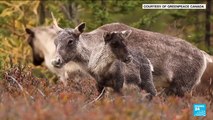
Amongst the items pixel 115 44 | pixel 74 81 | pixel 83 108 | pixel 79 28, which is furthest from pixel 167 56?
pixel 83 108

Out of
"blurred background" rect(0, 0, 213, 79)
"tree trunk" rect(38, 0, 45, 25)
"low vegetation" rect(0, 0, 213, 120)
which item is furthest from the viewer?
"tree trunk" rect(38, 0, 45, 25)

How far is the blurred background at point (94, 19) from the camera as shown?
2120 cm

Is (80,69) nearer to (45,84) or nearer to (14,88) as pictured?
(45,84)

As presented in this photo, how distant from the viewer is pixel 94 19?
2173 cm

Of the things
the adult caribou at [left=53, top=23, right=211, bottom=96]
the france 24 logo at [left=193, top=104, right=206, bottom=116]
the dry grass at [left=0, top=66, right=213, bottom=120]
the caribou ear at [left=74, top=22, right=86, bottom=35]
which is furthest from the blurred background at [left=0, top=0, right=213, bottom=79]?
the france 24 logo at [left=193, top=104, right=206, bottom=116]

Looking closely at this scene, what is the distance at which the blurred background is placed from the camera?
69.6 feet

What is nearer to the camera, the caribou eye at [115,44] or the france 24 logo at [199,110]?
the france 24 logo at [199,110]

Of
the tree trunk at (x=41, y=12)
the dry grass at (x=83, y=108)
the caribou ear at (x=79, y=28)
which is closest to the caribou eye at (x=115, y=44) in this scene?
the dry grass at (x=83, y=108)

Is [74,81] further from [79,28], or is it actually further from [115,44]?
[115,44]

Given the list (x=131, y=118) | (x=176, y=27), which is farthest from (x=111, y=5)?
(x=131, y=118)

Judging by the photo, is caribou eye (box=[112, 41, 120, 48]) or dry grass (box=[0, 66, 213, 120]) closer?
dry grass (box=[0, 66, 213, 120])

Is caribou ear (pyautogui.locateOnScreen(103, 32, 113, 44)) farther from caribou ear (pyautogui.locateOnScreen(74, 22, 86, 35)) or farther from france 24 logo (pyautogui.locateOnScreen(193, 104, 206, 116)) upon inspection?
france 24 logo (pyautogui.locateOnScreen(193, 104, 206, 116))

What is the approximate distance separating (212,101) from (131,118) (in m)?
4.34

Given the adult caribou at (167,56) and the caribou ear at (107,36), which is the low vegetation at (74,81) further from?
the caribou ear at (107,36)
